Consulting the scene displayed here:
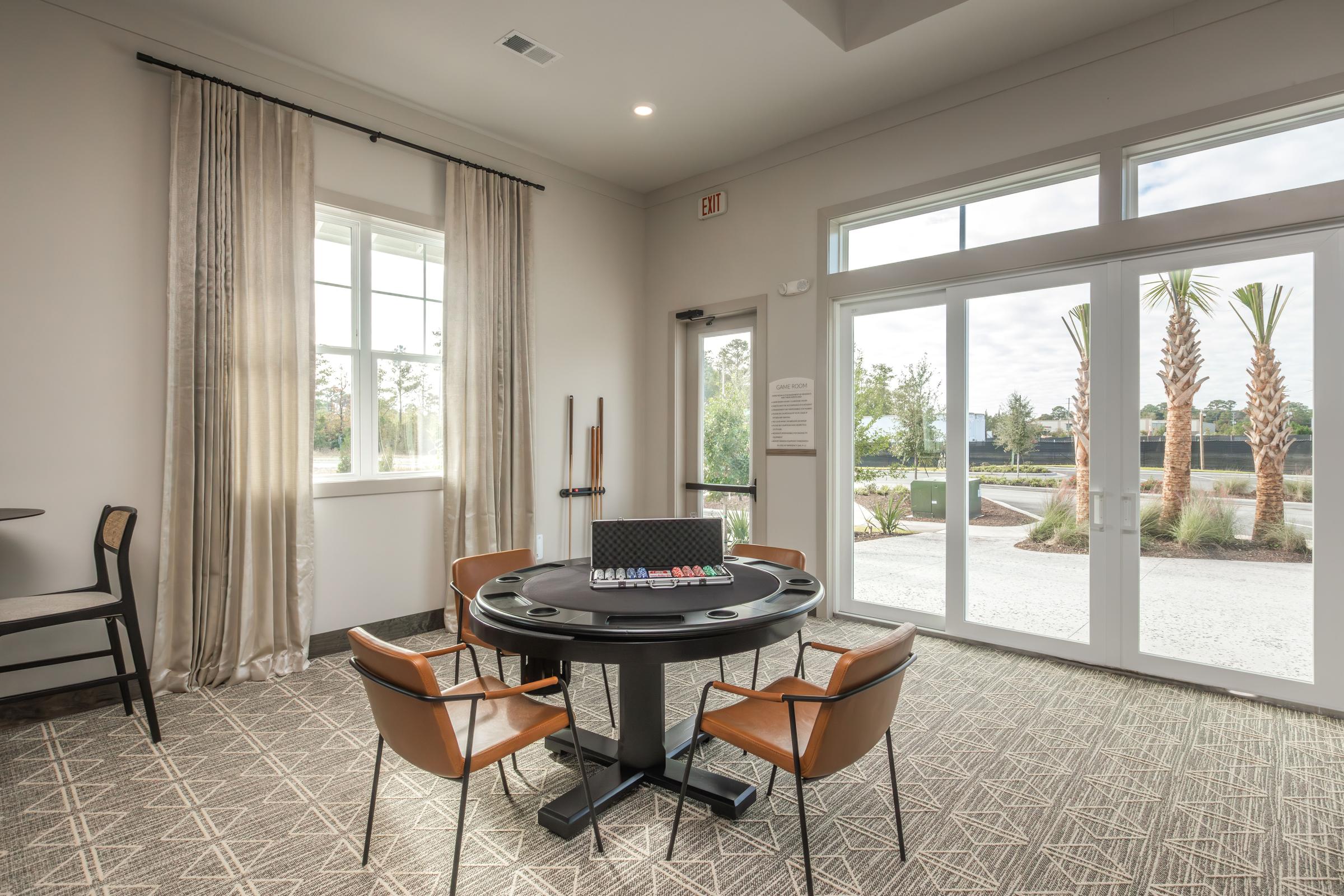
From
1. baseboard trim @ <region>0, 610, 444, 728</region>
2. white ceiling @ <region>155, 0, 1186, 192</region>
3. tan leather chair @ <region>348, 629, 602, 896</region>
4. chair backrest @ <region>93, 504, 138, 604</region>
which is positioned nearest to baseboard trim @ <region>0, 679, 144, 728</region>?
baseboard trim @ <region>0, 610, 444, 728</region>

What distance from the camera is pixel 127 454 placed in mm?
3285

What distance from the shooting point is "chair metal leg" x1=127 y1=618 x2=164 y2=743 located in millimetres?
2770

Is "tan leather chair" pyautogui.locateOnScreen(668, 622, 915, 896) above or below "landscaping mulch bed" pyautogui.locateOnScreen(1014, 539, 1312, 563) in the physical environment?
below

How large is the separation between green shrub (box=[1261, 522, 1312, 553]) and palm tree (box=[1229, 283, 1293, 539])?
0.07 feet

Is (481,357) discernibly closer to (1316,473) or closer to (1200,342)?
(1200,342)

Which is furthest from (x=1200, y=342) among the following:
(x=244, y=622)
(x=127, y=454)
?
(x=127, y=454)

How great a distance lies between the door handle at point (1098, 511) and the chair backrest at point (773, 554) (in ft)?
5.69

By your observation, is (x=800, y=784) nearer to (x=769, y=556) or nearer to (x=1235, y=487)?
(x=769, y=556)

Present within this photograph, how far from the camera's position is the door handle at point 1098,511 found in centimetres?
363

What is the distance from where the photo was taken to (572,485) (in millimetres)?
5316

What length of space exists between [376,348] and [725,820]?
3.49 metres

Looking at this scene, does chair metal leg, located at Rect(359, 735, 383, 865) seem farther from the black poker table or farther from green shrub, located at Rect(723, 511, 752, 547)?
green shrub, located at Rect(723, 511, 752, 547)

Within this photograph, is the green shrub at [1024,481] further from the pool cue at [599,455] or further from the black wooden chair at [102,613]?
the black wooden chair at [102,613]

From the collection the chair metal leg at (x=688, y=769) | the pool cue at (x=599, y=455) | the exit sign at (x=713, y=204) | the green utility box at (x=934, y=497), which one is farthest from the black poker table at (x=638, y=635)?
the exit sign at (x=713, y=204)
